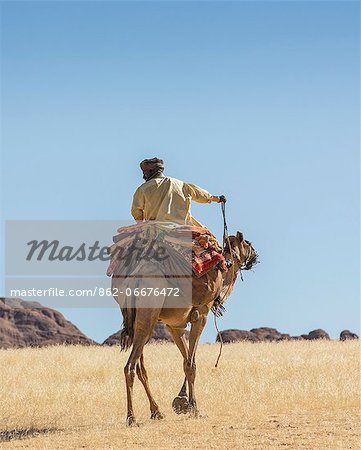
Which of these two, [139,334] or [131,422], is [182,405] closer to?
[131,422]

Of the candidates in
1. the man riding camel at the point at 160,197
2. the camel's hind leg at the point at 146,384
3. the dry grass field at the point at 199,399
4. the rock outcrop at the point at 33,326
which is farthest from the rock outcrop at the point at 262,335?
the man riding camel at the point at 160,197

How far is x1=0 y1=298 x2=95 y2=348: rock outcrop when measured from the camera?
4452cm

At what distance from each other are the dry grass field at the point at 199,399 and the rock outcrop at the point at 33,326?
1786 cm

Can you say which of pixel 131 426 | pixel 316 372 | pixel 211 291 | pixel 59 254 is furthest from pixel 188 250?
pixel 316 372

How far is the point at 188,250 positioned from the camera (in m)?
14.4

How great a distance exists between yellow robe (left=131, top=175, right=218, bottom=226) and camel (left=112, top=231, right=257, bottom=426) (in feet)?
3.84

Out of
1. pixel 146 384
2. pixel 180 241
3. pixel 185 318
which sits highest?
pixel 180 241

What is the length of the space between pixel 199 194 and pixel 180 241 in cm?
131

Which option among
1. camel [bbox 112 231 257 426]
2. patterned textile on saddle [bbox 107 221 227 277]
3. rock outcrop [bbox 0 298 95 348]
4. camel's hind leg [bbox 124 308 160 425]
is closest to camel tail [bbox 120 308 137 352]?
camel [bbox 112 231 257 426]

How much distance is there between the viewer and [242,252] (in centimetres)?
→ 1678

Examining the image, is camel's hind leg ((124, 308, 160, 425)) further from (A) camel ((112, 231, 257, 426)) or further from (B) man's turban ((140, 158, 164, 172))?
(B) man's turban ((140, 158, 164, 172))

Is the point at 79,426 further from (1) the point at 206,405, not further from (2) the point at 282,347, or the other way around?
(2) the point at 282,347

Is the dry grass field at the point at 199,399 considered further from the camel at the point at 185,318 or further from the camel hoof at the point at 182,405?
the camel at the point at 185,318

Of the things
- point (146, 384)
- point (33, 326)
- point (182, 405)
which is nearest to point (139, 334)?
point (146, 384)
